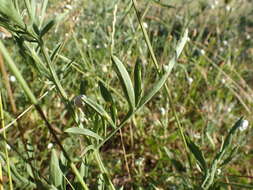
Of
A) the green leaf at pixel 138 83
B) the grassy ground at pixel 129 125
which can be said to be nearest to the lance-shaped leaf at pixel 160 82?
the green leaf at pixel 138 83

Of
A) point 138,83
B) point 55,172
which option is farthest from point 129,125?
point 138,83

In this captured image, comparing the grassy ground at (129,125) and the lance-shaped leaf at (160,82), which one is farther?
the grassy ground at (129,125)

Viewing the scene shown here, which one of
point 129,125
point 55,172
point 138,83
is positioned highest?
point 138,83

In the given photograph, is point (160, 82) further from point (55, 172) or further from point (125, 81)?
point (55, 172)

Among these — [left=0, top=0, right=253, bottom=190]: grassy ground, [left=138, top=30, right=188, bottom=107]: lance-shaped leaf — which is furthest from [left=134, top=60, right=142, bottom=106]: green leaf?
[left=0, top=0, right=253, bottom=190]: grassy ground

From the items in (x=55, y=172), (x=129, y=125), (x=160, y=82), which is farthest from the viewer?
(x=129, y=125)

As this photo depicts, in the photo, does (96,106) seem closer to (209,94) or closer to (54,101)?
(54,101)

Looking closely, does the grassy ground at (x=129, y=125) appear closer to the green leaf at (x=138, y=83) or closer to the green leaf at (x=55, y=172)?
the green leaf at (x=55, y=172)

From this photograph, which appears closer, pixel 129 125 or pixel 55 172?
pixel 55 172
